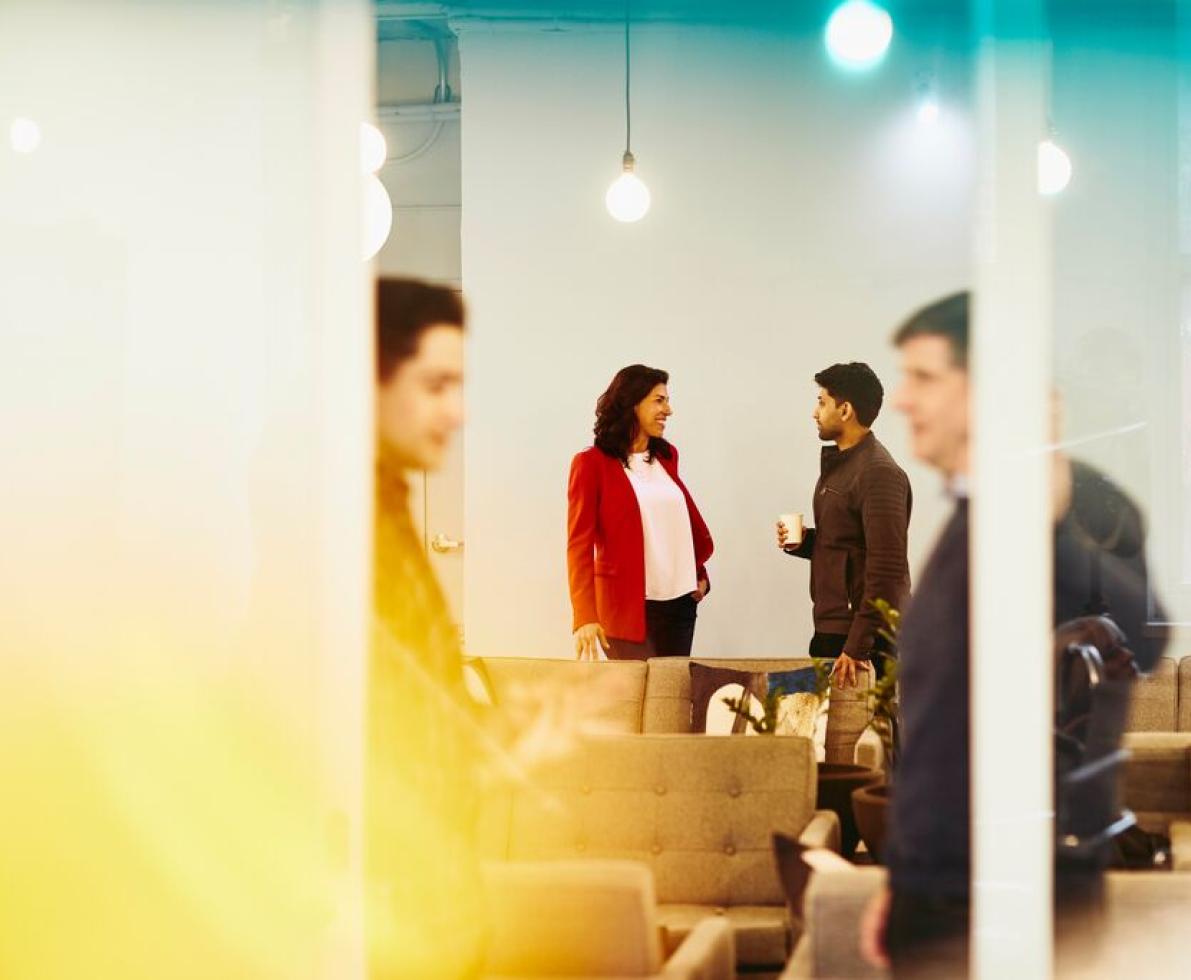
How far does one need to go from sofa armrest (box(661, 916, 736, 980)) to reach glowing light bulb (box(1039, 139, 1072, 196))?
4.04 ft

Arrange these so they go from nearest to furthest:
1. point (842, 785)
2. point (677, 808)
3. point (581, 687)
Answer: point (842, 785) → point (677, 808) → point (581, 687)

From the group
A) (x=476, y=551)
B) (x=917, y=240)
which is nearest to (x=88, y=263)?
(x=917, y=240)


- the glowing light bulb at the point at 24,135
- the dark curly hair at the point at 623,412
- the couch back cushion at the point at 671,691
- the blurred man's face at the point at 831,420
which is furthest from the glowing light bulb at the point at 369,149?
the couch back cushion at the point at 671,691

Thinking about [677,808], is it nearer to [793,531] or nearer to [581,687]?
[581,687]

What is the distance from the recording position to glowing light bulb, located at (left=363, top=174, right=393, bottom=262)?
2.06 metres

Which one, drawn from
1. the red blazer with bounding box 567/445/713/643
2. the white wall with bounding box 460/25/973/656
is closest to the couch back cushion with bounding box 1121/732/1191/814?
the red blazer with bounding box 567/445/713/643

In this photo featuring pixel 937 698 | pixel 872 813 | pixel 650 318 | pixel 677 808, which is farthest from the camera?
pixel 650 318

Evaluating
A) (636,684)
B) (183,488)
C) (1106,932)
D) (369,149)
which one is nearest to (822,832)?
(1106,932)

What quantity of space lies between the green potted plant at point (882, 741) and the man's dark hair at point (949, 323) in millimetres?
464

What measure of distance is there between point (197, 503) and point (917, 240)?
2141 mm

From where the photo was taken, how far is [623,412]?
4.27m

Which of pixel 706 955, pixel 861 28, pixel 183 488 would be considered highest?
pixel 861 28

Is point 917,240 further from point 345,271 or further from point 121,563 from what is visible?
point 121,563

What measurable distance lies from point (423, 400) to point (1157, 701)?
5.76ft
